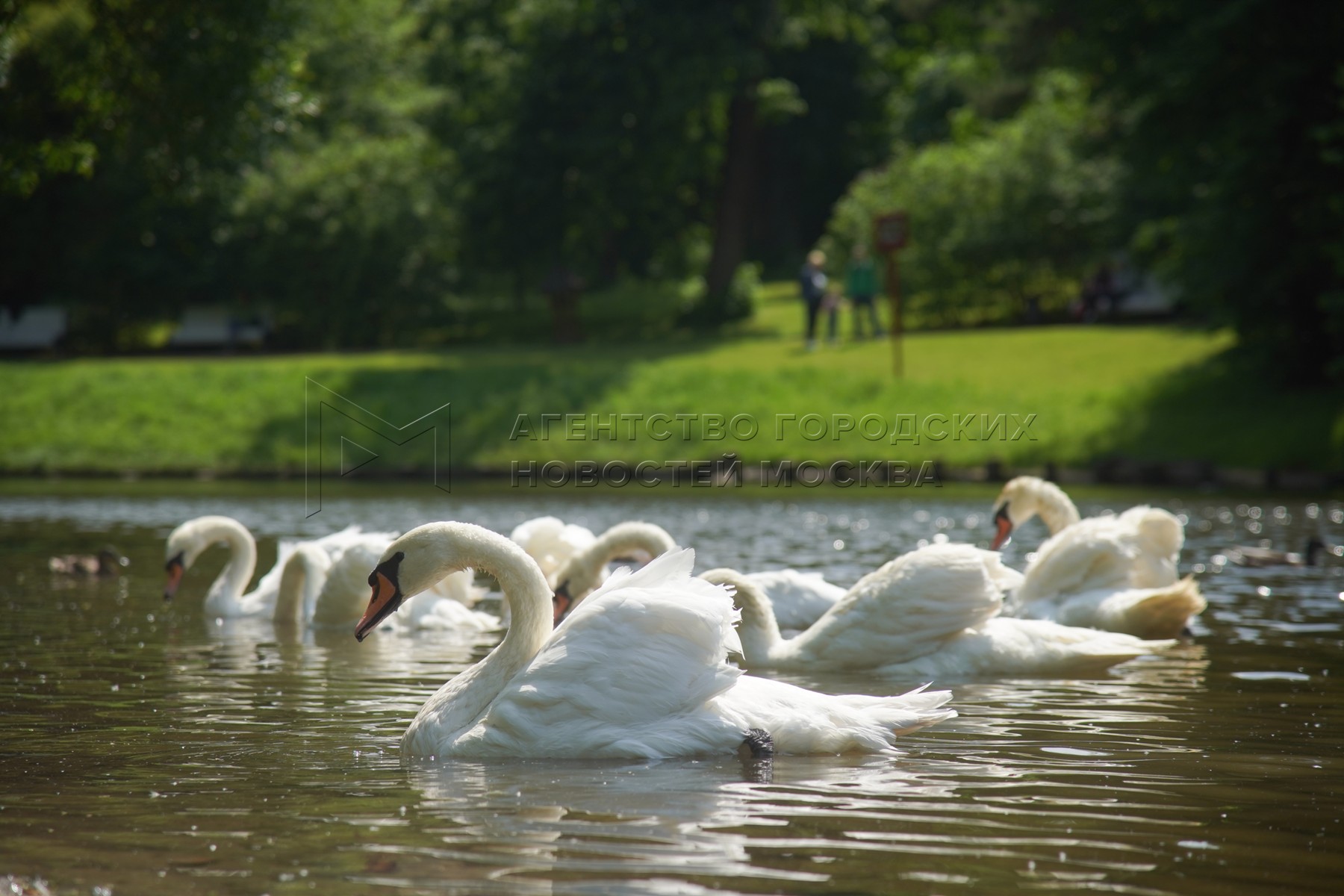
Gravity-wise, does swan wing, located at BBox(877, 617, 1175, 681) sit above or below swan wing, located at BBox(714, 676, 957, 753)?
below

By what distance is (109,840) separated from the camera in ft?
17.8

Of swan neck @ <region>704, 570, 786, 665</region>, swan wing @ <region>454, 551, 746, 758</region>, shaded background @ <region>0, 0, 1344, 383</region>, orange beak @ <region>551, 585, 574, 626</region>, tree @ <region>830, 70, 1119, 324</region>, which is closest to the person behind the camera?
swan wing @ <region>454, 551, 746, 758</region>

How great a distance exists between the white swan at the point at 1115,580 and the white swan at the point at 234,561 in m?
4.94

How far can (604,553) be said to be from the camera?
36.7 ft

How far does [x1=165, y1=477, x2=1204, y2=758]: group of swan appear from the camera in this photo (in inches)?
263

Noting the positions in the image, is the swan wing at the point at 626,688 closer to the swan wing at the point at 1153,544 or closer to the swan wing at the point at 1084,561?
the swan wing at the point at 1084,561

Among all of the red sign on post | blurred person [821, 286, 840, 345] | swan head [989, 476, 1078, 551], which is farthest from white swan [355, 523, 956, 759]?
blurred person [821, 286, 840, 345]

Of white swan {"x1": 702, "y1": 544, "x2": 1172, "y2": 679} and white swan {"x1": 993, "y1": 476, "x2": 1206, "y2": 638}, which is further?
white swan {"x1": 993, "y1": 476, "x2": 1206, "y2": 638}

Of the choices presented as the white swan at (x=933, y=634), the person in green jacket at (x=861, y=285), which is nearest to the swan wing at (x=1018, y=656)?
the white swan at (x=933, y=634)

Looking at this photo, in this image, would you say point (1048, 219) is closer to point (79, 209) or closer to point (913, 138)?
point (913, 138)

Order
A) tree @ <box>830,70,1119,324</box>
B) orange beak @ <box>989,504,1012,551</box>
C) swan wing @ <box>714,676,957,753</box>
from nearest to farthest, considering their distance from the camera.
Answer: swan wing @ <box>714,676,957,753</box> → orange beak @ <box>989,504,1012,551</box> → tree @ <box>830,70,1119,324</box>

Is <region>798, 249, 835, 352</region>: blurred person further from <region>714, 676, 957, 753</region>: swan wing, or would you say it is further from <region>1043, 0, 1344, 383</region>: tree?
<region>714, 676, 957, 753</region>: swan wing

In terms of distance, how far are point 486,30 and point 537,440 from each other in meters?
17.2

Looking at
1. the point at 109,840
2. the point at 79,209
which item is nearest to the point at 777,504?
the point at 109,840
